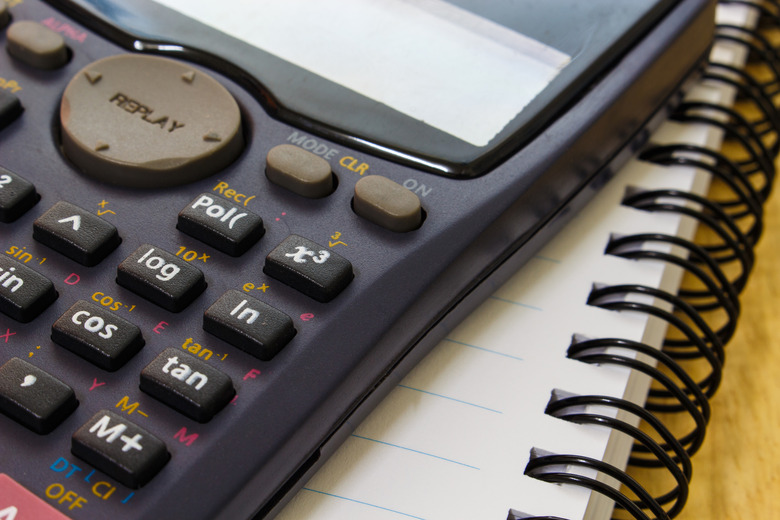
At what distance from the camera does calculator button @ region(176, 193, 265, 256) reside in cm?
32

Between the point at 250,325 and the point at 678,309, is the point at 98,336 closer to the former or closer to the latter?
the point at 250,325

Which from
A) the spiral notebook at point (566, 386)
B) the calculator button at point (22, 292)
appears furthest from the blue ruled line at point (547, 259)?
the calculator button at point (22, 292)

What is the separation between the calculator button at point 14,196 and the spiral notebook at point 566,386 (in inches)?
6.0

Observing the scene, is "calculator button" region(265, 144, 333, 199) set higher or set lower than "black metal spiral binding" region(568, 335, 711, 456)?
lower

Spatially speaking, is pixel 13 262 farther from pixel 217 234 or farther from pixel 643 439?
pixel 643 439

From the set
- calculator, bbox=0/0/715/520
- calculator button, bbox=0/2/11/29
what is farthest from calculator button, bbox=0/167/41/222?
calculator button, bbox=0/2/11/29

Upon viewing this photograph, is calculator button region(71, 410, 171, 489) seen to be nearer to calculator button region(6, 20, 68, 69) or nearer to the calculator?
the calculator

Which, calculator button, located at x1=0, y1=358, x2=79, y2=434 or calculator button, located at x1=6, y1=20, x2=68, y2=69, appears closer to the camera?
calculator button, located at x1=0, y1=358, x2=79, y2=434

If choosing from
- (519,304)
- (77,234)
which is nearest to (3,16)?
(77,234)

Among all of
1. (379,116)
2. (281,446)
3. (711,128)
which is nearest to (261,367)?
(281,446)

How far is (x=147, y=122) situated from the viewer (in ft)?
1.19

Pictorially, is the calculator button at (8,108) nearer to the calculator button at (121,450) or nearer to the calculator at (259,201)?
the calculator at (259,201)

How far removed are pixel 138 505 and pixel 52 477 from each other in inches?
1.2

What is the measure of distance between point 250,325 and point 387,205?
74 mm
